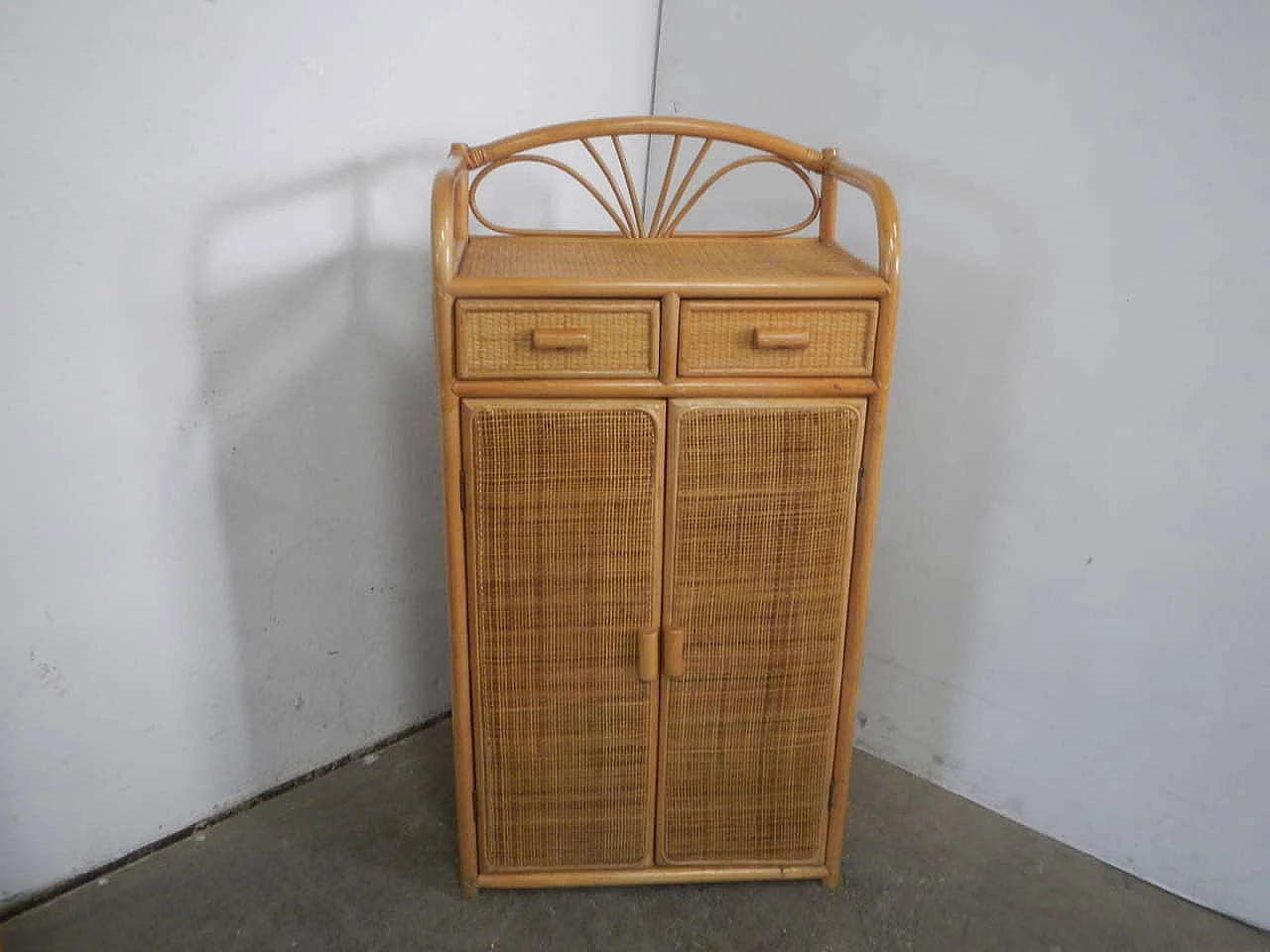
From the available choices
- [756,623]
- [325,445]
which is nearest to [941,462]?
[756,623]

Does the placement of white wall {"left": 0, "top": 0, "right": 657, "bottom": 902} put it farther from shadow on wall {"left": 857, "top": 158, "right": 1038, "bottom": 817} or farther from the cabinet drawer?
shadow on wall {"left": 857, "top": 158, "right": 1038, "bottom": 817}

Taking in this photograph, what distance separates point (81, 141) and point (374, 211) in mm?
471

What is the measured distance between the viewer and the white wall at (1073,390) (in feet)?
4.87

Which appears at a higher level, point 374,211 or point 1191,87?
point 1191,87

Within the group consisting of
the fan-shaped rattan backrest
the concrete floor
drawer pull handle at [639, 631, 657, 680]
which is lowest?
the concrete floor

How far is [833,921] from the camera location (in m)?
1.67

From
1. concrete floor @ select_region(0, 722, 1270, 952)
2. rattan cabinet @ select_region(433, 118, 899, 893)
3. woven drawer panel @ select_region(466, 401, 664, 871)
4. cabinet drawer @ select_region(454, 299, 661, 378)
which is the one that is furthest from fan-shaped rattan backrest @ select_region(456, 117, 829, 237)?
concrete floor @ select_region(0, 722, 1270, 952)

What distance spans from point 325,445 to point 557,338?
2.12 feet

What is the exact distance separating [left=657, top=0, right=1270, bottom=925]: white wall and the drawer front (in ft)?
1.41

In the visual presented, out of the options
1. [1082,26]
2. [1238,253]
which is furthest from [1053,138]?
[1238,253]

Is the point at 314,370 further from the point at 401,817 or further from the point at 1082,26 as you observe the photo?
the point at 1082,26

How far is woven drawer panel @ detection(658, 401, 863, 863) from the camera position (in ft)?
4.74

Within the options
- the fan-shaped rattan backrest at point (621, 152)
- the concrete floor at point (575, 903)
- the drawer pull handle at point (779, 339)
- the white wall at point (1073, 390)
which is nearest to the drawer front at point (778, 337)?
the drawer pull handle at point (779, 339)

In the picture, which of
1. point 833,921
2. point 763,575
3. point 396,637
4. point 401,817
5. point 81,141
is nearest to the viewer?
point 81,141
